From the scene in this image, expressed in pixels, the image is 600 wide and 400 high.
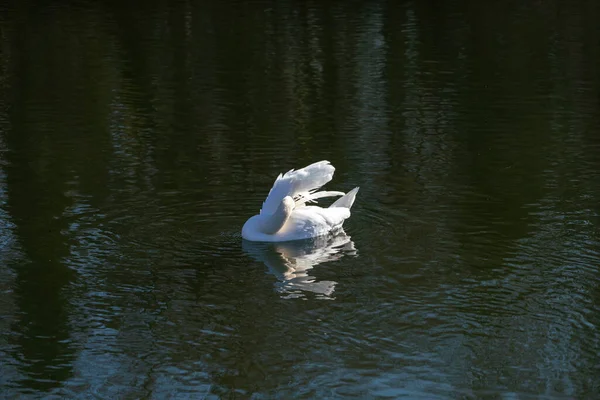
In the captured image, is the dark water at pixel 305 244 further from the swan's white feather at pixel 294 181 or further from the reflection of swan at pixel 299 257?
the swan's white feather at pixel 294 181

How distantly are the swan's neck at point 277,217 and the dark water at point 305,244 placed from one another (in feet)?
0.82

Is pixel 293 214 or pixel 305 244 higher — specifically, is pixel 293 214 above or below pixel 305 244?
above

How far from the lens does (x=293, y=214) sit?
13430 millimetres

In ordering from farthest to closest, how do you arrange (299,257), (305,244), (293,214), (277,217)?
(293,214) → (305,244) → (277,217) → (299,257)

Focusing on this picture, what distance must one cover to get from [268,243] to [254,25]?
2067 cm

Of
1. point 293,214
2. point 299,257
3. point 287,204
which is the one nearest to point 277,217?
point 287,204

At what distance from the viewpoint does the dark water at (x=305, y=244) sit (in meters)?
9.85

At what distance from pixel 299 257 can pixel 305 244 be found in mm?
491

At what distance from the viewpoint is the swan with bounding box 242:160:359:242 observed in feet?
42.9

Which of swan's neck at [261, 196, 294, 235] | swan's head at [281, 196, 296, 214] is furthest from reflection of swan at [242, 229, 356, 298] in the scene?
swan's head at [281, 196, 296, 214]

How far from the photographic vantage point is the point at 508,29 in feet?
105

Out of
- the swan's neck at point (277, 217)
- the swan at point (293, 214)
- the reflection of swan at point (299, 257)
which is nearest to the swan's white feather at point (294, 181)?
the swan at point (293, 214)

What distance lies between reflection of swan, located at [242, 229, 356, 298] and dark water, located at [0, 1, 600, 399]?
0.12 ft

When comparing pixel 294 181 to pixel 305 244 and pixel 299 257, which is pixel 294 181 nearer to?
pixel 305 244
